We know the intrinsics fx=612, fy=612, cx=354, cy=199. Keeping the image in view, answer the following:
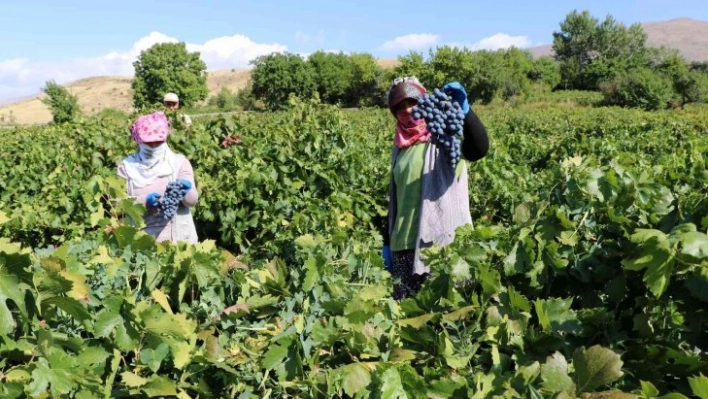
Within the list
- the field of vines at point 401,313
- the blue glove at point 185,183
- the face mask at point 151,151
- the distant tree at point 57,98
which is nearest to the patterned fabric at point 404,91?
the field of vines at point 401,313

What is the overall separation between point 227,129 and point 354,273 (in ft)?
16.8

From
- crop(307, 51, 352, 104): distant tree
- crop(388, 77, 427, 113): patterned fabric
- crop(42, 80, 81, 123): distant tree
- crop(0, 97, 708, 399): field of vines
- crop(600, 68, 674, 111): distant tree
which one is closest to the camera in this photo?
crop(0, 97, 708, 399): field of vines

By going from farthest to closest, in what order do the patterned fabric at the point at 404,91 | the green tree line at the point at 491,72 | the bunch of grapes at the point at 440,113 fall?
the green tree line at the point at 491,72, the patterned fabric at the point at 404,91, the bunch of grapes at the point at 440,113

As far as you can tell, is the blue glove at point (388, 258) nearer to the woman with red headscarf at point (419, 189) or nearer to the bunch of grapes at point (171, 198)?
the woman with red headscarf at point (419, 189)

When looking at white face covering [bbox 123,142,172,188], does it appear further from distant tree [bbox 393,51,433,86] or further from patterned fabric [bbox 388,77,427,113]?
distant tree [bbox 393,51,433,86]

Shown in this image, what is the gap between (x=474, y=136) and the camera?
9.34ft

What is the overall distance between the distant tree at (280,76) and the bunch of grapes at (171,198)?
71350 mm

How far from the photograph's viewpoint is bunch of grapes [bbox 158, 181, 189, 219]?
12.2ft

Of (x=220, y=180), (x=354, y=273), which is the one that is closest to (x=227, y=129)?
(x=220, y=180)

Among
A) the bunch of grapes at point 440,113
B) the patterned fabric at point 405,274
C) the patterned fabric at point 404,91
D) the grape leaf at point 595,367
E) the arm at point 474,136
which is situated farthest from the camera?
the patterned fabric at point 405,274

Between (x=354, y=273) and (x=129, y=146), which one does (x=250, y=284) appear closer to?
(x=354, y=273)

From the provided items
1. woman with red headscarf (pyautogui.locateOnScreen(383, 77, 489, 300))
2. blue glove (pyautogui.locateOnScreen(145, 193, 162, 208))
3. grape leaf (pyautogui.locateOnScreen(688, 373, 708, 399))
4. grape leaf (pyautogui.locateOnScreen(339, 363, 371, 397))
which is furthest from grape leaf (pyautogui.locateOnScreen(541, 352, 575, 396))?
blue glove (pyautogui.locateOnScreen(145, 193, 162, 208))

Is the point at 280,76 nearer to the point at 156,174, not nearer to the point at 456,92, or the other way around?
the point at 156,174

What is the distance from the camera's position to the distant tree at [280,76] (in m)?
75.3
